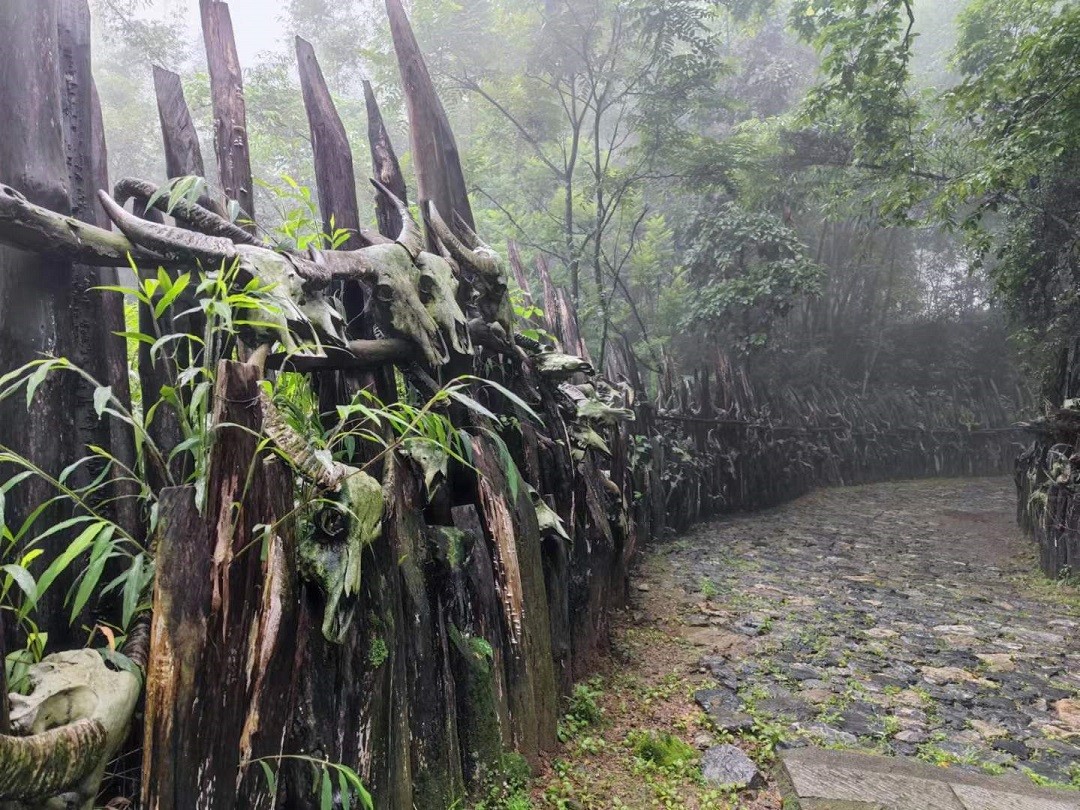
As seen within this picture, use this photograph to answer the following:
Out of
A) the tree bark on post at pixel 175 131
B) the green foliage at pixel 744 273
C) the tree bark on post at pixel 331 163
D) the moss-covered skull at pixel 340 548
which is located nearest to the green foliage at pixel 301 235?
the tree bark on post at pixel 331 163

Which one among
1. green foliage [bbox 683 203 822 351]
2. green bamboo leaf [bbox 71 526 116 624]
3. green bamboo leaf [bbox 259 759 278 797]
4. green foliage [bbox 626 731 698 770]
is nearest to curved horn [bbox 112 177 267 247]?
green bamboo leaf [bbox 71 526 116 624]

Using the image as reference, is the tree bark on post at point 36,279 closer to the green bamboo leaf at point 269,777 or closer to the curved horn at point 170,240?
the curved horn at point 170,240

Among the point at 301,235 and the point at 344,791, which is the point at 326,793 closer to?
the point at 344,791

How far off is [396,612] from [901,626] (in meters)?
3.77

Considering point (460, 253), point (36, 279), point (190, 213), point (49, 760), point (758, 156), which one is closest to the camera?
point (49, 760)

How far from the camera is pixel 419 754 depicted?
164 centimetres

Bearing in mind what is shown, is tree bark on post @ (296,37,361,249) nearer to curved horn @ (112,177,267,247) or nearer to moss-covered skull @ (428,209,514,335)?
moss-covered skull @ (428,209,514,335)

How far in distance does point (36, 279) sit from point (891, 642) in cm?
427

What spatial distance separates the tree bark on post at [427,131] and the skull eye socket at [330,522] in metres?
1.85

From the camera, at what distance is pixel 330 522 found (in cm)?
138

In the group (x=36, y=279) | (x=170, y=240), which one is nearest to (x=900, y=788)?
(x=170, y=240)

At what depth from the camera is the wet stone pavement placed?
8.74ft

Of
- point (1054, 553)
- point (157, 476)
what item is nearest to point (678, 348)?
point (1054, 553)

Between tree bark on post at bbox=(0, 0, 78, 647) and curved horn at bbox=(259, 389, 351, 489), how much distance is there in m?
0.52
